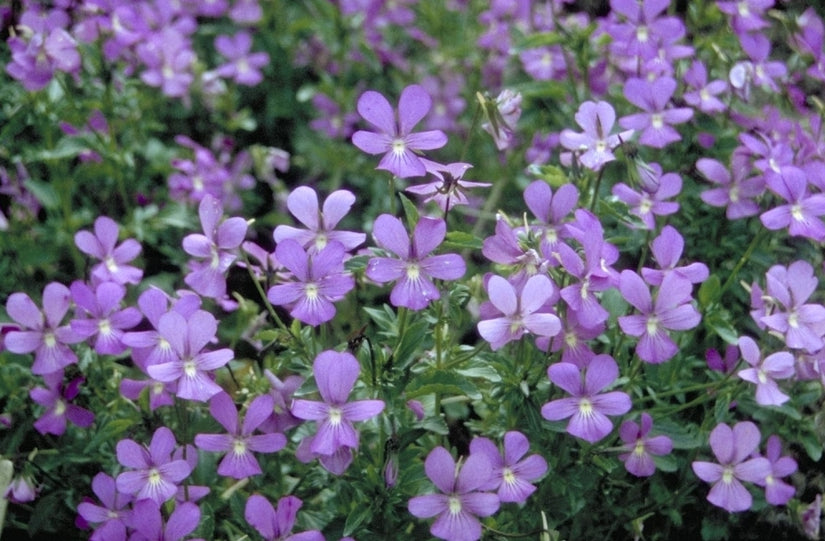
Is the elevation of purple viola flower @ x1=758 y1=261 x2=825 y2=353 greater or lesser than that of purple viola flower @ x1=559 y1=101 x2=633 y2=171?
lesser

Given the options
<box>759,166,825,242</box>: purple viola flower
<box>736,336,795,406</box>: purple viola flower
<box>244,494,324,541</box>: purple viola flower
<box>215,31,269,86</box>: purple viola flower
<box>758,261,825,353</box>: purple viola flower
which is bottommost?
A: <box>215,31,269,86</box>: purple viola flower

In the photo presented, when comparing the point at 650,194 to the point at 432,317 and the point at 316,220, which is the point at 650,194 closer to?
the point at 432,317

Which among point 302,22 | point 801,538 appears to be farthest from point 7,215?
point 801,538

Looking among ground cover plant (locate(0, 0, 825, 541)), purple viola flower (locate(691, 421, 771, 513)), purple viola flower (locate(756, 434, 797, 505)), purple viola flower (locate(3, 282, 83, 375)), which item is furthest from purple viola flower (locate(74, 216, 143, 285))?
purple viola flower (locate(756, 434, 797, 505))

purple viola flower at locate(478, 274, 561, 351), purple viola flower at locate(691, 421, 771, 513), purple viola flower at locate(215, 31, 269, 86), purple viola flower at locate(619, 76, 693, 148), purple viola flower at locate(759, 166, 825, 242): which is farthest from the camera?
purple viola flower at locate(215, 31, 269, 86)

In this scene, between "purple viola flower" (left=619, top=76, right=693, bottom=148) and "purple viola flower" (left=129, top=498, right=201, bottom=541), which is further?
"purple viola flower" (left=619, top=76, right=693, bottom=148)

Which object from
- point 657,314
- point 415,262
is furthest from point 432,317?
point 657,314

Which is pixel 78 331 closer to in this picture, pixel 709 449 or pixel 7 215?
pixel 7 215

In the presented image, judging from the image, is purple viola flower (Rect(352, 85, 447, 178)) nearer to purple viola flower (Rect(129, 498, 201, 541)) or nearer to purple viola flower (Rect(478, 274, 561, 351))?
purple viola flower (Rect(478, 274, 561, 351))
